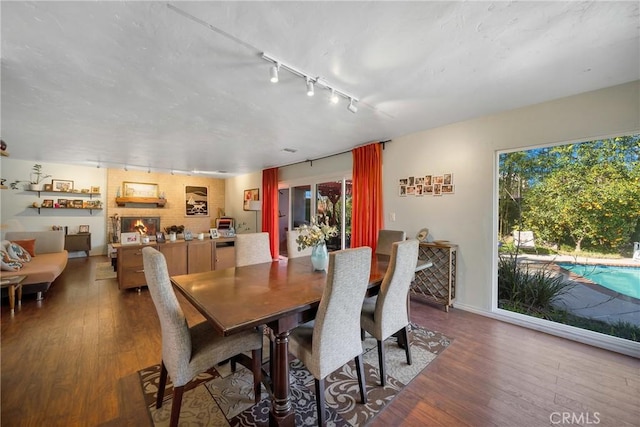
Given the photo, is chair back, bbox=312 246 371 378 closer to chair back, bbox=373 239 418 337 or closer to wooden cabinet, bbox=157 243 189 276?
chair back, bbox=373 239 418 337

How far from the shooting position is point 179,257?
13.8 ft

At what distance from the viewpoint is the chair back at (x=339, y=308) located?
1.39 meters

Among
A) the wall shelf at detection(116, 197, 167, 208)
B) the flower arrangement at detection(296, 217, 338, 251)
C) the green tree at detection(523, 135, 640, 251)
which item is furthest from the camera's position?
the wall shelf at detection(116, 197, 167, 208)

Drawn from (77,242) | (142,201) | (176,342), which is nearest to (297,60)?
(176,342)

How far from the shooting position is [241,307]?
54.4 inches

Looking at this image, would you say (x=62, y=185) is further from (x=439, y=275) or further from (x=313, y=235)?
(x=439, y=275)

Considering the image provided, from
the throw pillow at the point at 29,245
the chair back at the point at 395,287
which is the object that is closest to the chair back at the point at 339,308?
the chair back at the point at 395,287

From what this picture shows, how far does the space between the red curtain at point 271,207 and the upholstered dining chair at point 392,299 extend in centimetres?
465

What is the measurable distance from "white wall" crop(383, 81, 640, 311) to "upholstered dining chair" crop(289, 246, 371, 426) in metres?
2.26

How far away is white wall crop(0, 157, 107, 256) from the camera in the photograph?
5.82m

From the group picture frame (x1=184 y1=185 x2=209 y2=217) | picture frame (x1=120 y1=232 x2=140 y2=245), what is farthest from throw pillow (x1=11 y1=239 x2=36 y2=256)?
picture frame (x1=184 y1=185 x2=209 y2=217)

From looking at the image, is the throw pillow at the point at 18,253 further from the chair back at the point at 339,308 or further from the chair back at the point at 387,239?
the chair back at the point at 387,239

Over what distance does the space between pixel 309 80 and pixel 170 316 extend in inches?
77.7

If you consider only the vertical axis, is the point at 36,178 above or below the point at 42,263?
above
